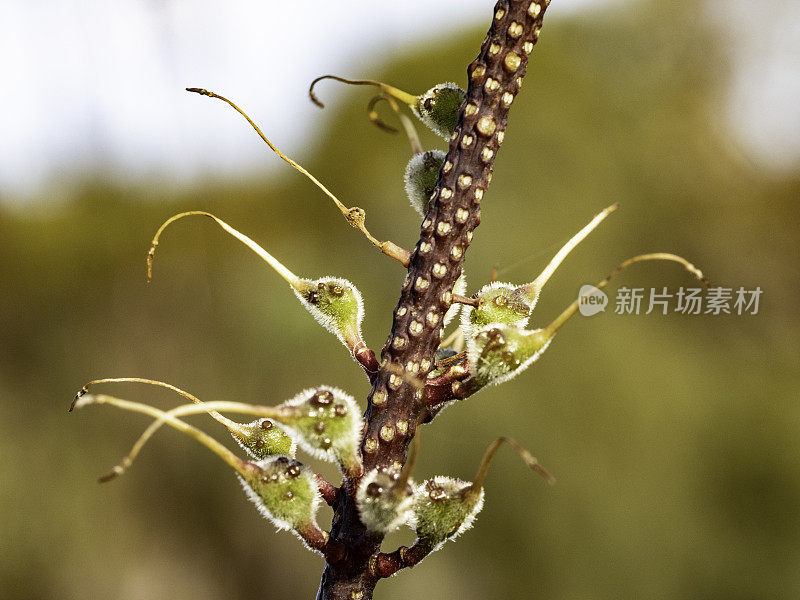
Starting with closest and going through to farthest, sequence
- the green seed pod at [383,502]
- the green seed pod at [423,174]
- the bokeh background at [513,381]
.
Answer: the green seed pod at [383,502] → the green seed pod at [423,174] → the bokeh background at [513,381]

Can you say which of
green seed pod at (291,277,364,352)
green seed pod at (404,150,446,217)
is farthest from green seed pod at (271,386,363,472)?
green seed pod at (404,150,446,217)

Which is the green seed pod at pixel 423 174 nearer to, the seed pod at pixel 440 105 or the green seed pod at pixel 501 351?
the seed pod at pixel 440 105

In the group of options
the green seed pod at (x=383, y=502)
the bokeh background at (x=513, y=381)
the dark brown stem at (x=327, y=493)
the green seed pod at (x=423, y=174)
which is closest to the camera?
the green seed pod at (x=383, y=502)

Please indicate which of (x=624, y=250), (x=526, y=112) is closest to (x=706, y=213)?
(x=624, y=250)

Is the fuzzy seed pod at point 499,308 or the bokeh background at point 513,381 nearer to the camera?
the fuzzy seed pod at point 499,308

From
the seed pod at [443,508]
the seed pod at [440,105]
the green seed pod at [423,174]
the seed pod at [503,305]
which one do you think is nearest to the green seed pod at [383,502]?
the seed pod at [443,508]

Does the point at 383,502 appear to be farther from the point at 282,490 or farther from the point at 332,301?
the point at 332,301

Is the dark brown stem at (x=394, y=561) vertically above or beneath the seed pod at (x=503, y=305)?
beneath
